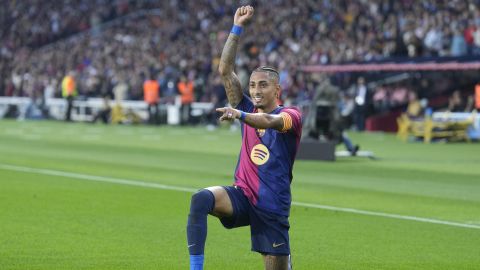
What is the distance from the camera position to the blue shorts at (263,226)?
8.23 meters

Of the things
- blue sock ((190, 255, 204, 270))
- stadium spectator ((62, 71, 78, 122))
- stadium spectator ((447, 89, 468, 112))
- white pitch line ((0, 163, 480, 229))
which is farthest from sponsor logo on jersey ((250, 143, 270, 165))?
stadium spectator ((62, 71, 78, 122))

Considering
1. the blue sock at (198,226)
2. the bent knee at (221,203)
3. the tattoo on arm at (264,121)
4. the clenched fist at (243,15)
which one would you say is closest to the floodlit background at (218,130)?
the bent knee at (221,203)

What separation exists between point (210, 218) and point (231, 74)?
17.4ft

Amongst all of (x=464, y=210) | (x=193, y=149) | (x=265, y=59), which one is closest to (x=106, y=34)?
(x=265, y=59)

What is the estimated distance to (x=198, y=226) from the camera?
26.5 ft

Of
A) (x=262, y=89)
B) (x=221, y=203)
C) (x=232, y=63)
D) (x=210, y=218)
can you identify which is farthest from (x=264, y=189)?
(x=210, y=218)

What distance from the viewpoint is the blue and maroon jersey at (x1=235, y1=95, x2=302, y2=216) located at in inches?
326

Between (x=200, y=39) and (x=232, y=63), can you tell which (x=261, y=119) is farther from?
(x=200, y=39)

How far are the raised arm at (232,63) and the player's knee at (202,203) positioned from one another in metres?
0.85

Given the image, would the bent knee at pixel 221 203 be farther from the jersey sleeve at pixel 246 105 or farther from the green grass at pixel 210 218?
the green grass at pixel 210 218

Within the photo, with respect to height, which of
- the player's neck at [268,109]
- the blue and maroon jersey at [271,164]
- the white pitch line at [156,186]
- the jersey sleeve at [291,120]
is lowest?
the white pitch line at [156,186]

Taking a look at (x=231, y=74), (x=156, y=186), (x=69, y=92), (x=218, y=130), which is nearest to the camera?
(x=231, y=74)

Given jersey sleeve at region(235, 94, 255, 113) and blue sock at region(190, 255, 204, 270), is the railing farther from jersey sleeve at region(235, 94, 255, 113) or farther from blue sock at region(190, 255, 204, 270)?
blue sock at region(190, 255, 204, 270)

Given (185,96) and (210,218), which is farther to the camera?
(185,96)
